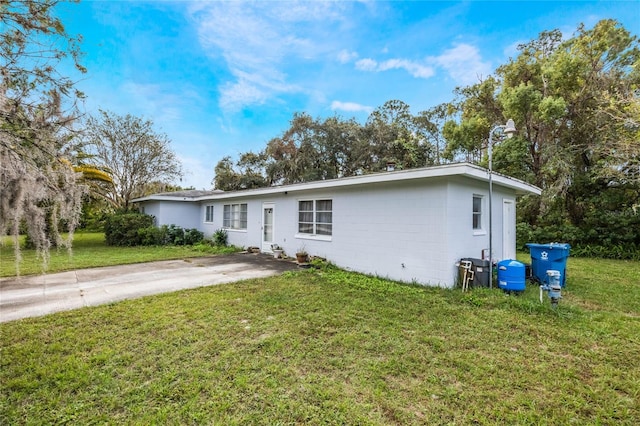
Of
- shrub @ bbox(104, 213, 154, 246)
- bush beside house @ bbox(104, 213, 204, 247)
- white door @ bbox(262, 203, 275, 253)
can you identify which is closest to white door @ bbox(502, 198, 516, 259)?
white door @ bbox(262, 203, 275, 253)

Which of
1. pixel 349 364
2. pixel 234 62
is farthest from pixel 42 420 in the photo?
pixel 234 62

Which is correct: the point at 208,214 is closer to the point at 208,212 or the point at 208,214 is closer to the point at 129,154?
the point at 208,212

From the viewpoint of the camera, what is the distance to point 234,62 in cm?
1129

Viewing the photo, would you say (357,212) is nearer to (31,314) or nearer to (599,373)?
(599,373)

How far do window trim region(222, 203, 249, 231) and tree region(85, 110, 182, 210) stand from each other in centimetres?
723

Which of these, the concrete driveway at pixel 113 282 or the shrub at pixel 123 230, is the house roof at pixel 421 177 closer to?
the concrete driveway at pixel 113 282

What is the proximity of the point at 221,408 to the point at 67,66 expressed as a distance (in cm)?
376

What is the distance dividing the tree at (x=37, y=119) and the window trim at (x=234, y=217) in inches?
357

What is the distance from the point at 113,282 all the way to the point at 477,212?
8570 millimetres

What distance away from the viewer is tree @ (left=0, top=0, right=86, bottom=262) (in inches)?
85.9

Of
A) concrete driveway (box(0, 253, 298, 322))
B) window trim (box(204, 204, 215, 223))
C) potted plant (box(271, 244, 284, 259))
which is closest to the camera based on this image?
concrete driveway (box(0, 253, 298, 322))

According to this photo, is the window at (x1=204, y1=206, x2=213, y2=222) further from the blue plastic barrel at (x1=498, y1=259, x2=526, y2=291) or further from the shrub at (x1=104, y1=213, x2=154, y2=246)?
the blue plastic barrel at (x1=498, y1=259, x2=526, y2=291)

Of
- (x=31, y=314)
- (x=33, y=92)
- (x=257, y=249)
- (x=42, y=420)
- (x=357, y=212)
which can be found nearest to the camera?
(x=42, y=420)

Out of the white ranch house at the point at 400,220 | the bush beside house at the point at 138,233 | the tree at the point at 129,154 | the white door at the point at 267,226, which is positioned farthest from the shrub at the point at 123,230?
the white ranch house at the point at 400,220
